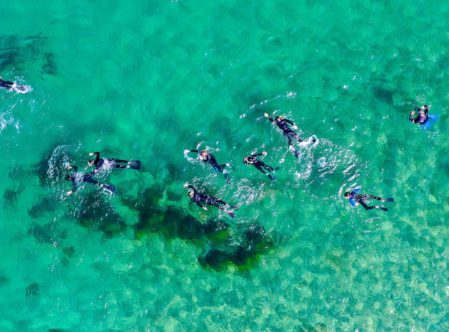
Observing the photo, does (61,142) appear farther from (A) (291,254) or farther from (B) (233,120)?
(A) (291,254)

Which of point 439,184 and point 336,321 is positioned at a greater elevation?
point 439,184

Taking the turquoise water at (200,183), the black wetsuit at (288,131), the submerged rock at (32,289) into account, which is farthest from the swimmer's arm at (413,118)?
the submerged rock at (32,289)

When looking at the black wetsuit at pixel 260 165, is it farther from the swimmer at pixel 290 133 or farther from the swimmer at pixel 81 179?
the swimmer at pixel 81 179

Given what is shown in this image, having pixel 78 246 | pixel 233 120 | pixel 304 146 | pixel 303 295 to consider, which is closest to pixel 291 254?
pixel 303 295

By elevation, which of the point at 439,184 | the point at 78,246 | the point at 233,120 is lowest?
the point at 78,246

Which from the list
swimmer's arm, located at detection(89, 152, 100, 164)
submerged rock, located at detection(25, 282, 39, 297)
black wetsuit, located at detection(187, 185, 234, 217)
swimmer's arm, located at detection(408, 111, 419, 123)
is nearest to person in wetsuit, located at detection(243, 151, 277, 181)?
black wetsuit, located at detection(187, 185, 234, 217)

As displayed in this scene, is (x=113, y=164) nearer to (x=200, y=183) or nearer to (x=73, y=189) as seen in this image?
(x=73, y=189)

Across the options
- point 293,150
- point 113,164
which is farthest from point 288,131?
point 113,164
